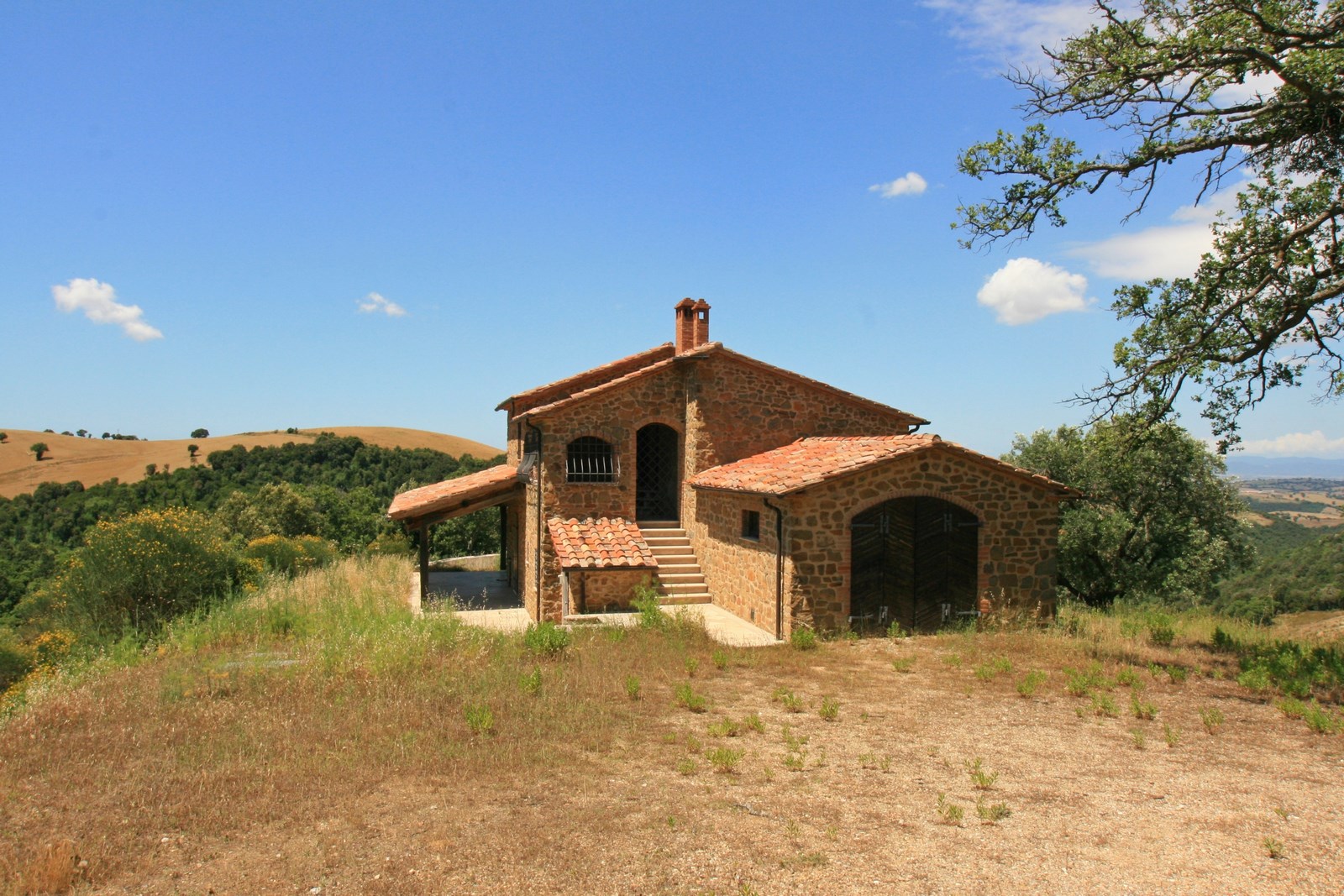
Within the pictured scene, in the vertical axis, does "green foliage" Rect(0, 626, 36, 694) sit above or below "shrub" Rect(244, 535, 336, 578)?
below

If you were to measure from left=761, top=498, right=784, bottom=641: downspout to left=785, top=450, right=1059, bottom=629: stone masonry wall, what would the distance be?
0.27 metres

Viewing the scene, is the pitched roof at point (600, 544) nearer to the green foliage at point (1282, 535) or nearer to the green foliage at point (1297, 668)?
the green foliage at point (1297, 668)

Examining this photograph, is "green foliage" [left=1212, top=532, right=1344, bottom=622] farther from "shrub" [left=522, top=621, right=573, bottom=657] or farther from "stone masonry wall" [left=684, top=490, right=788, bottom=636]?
"shrub" [left=522, top=621, right=573, bottom=657]

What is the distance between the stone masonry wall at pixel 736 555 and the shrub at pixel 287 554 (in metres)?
10.8

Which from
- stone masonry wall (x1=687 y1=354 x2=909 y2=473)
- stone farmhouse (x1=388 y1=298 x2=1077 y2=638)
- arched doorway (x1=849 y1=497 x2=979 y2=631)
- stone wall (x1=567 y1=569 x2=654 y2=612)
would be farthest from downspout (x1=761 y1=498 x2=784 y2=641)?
stone masonry wall (x1=687 y1=354 x2=909 y2=473)

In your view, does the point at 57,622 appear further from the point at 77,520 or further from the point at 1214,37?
the point at 77,520

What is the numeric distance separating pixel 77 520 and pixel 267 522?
17.5m

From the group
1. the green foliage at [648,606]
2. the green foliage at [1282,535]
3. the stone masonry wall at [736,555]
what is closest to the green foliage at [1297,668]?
the stone masonry wall at [736,555]

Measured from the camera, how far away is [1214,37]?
32.9 feet

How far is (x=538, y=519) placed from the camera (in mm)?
16094

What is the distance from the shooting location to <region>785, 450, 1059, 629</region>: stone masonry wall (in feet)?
42.4

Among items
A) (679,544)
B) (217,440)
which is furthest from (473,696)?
(217,440)

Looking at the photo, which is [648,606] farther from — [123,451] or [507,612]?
[123,451]

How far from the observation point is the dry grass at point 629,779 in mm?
5242
